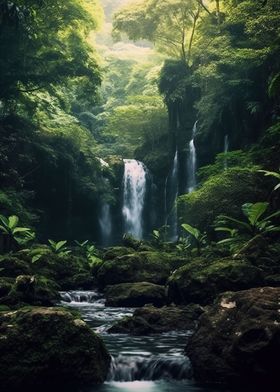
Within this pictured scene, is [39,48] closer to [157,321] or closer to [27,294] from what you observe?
[27,294]

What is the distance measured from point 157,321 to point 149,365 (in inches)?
95.5

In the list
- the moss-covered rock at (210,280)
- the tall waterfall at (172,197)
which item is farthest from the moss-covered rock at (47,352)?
the tall waterfall at (172,197)

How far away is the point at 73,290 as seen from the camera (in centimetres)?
1481

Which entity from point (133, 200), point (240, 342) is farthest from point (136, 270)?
point (133, 200)

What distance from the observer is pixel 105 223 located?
30.8 meters

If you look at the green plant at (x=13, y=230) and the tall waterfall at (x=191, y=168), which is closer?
the green plant at (x=13, y=230)

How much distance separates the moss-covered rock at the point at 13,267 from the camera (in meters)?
13.1

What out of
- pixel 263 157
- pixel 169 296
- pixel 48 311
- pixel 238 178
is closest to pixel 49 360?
pixel 48 311

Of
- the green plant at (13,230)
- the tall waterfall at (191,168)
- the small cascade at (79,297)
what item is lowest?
the small cascade at (79,297)

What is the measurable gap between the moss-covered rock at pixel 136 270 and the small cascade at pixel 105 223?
15.7m

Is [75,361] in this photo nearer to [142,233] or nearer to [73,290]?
[73,290]

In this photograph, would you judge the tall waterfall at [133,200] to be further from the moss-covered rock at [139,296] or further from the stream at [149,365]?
the stream at [149,365]

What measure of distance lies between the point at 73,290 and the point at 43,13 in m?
15.6

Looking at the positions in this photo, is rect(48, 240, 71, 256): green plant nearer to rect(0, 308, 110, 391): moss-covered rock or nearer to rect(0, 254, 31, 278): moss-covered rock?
rect(0, 254, 31, 278): moss-covered rock
